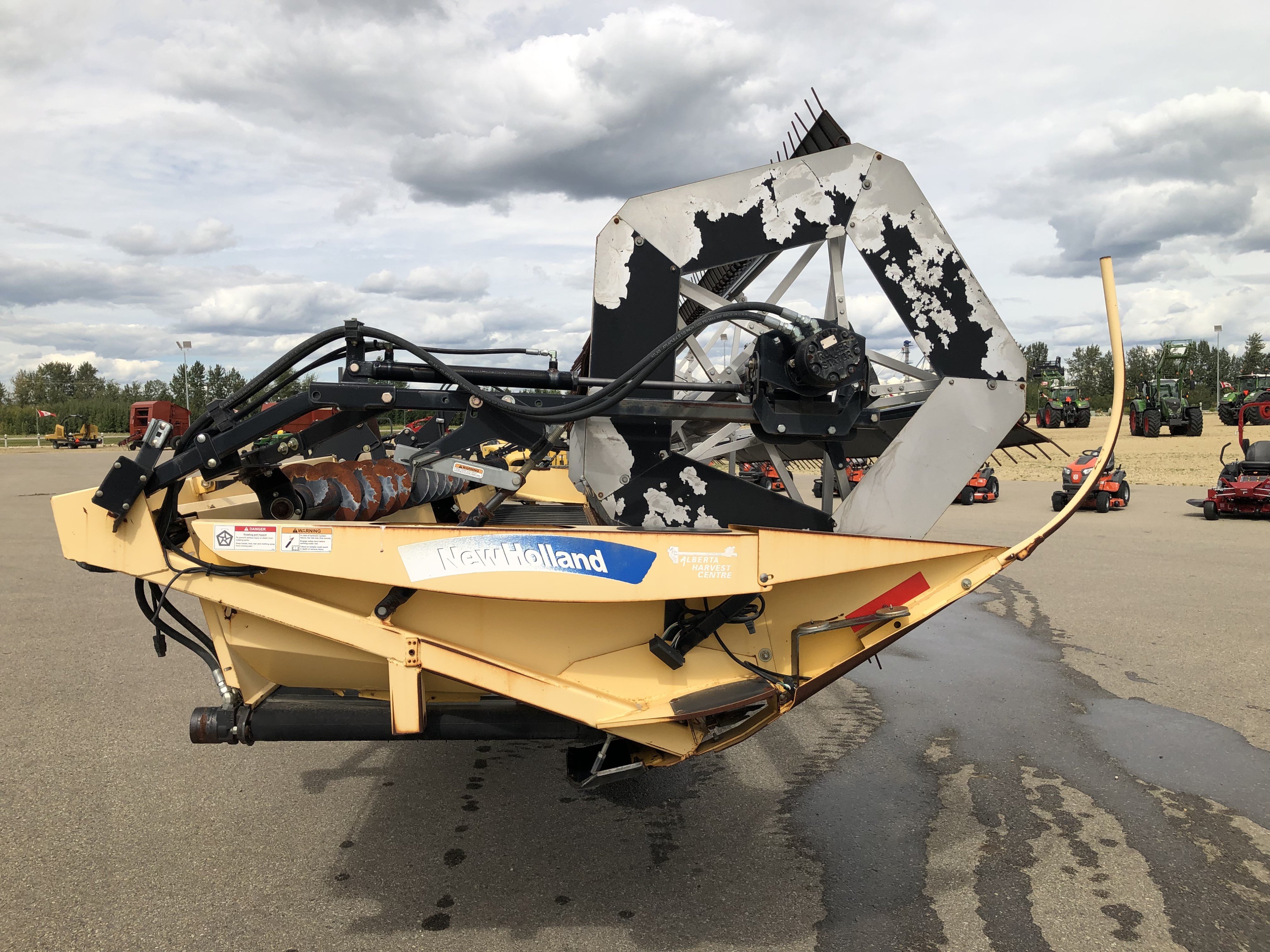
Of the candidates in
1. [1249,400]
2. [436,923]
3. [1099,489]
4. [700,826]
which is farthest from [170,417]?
[1249,400]

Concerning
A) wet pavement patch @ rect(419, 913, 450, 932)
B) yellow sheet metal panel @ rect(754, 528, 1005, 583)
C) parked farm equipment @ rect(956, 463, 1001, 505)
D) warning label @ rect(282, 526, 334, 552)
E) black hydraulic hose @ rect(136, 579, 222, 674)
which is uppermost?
warning label @ rect(282, 526, 334, 552)

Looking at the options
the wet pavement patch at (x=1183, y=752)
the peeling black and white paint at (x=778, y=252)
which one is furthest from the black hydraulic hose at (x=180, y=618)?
the wet pavement patch at (x=1183, y=752)

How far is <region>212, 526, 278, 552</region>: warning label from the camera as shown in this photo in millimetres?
2533

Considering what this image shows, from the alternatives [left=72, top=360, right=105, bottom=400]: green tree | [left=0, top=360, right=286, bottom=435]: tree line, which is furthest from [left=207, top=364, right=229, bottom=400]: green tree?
[left=72, top=360, right=105, bottom=400]: green tree

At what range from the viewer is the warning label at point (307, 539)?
2.51 meters

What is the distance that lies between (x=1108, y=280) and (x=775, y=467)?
1.56m

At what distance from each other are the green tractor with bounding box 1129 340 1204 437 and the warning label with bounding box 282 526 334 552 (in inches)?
1388

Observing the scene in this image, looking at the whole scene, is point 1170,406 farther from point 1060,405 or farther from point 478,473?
point 478,473

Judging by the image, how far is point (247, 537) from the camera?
2.54 meters

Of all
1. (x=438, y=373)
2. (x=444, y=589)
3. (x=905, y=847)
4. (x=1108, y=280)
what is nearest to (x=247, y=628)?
(x=444, y=589)

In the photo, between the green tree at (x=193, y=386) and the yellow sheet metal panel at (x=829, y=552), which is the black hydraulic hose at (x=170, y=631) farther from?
the green tree at (x=193, y=386)

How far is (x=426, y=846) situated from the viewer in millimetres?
3299

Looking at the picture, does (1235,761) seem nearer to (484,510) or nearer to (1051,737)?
(1051,737)

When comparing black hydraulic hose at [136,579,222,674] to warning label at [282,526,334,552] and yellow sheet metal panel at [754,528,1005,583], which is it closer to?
warning label at [282,526,334,552]
